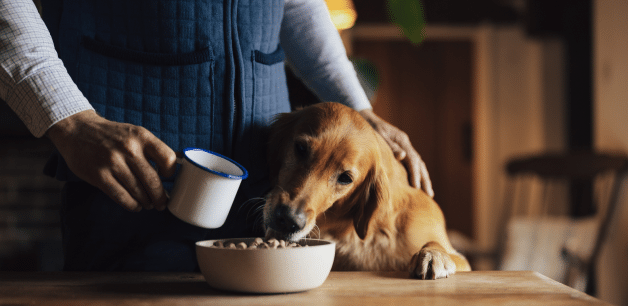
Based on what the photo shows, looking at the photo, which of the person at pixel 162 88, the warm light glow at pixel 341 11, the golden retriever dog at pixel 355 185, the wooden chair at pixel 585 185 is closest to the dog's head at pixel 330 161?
the golden retriever dog at pixel 355 185

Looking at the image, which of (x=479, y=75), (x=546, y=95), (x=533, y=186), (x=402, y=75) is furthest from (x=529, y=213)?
(x=402, y=75)

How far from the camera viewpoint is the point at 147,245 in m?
1.06

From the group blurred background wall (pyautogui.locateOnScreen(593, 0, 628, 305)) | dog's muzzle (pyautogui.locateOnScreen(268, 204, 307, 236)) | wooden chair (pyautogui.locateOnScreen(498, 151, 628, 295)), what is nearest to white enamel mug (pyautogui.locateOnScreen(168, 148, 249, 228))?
dog's muzzle (pyautogui.locateOnScreen(268, 204, 307, 236))

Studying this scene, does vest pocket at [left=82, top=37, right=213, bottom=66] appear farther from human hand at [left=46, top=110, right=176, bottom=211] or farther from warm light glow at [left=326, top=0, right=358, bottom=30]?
warm light glow at [left=326, top=0, right=358, bottom=30]

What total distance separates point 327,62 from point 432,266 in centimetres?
60

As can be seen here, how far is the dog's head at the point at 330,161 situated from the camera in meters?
1.20

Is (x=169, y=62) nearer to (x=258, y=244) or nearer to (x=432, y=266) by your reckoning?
(x=258, y=244)

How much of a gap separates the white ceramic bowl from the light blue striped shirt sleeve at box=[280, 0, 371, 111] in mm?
654

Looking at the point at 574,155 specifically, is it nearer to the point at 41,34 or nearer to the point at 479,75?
the point at 479,75

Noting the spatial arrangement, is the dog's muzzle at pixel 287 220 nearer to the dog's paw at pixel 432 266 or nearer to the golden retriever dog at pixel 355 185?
the golden retriever dog at pixel 355 185

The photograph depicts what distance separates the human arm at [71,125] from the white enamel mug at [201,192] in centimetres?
3

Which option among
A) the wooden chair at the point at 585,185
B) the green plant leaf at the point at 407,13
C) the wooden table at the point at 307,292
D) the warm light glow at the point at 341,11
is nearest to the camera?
the wooden table at the point at 307,292

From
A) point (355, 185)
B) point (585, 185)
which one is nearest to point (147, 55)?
point (355, 185)

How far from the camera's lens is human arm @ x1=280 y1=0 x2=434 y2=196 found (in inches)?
50.3
